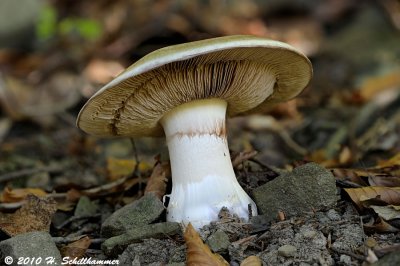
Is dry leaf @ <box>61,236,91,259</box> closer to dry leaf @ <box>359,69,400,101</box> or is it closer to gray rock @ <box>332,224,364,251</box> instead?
gray rock @ <box>332,224,364,251</box>

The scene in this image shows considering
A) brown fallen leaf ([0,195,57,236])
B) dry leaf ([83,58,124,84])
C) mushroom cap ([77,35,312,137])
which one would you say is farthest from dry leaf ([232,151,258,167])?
dry leaf ([83,58,124,84])

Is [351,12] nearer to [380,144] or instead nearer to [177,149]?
[380,144]

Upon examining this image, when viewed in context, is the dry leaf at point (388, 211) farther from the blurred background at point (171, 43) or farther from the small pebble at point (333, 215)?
the blurred background at point (171, 43)

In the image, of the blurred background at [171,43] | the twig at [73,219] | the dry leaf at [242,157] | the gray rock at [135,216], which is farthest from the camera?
the blurred background at [171,43]

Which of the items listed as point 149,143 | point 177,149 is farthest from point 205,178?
point 149,143

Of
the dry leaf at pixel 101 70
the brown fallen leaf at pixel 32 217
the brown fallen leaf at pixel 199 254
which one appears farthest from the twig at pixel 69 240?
the dry leaf at pixel 101 70
